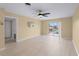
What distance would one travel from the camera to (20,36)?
7.28 meters

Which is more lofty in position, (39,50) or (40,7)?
(40,7)

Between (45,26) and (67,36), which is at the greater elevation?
(45,26)

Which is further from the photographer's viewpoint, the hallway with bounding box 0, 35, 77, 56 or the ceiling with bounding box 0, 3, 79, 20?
the hallway with bounding box 0, 35, 77, 56

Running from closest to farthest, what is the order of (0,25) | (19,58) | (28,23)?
(19,58) → (0,25) → (28,23)

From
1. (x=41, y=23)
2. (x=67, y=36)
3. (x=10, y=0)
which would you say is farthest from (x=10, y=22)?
(x=10, y=0)

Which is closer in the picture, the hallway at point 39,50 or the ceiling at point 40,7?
the ceiling at point 40,7

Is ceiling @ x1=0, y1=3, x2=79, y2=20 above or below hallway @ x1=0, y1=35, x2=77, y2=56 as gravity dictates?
above

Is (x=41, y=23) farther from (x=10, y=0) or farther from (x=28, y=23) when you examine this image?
(x=10, y=0)

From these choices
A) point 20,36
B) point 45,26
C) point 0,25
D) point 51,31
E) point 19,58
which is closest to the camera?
point 19,58

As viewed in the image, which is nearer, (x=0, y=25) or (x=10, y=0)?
(x=10, y=0)

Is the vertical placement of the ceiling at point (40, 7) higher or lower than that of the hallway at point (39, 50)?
higher

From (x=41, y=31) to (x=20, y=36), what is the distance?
17.5 ft

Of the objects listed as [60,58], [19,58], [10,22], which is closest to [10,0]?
[19,58]

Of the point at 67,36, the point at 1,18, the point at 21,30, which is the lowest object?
the point at 67,36
